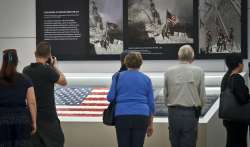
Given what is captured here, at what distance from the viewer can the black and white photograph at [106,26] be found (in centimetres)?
947

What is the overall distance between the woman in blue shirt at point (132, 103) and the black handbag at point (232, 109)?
942 millimetres

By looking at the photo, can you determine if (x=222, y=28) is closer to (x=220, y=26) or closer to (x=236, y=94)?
(x=220, y=26)

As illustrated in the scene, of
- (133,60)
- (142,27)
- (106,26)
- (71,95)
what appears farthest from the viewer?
(106,26)

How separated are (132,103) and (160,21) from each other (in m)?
3.59

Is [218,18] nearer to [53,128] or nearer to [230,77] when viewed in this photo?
[230,77]

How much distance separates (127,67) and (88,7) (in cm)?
367

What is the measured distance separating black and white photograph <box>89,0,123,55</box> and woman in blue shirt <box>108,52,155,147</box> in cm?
341

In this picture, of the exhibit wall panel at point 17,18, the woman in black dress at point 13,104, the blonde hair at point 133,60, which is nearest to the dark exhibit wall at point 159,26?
the exhibit wall panel at point 17,18

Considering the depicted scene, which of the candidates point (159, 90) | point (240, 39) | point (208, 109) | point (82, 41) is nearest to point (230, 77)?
point (208, 109)

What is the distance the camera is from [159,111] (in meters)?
7.41

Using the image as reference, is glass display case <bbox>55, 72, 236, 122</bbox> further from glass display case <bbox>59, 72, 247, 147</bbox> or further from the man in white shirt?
the man in white shirt

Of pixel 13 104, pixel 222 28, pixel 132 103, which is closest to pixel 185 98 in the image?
pixel 132 103

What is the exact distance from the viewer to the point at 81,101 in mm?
7957

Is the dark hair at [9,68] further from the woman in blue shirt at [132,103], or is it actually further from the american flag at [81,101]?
the american flag at [81,101]
